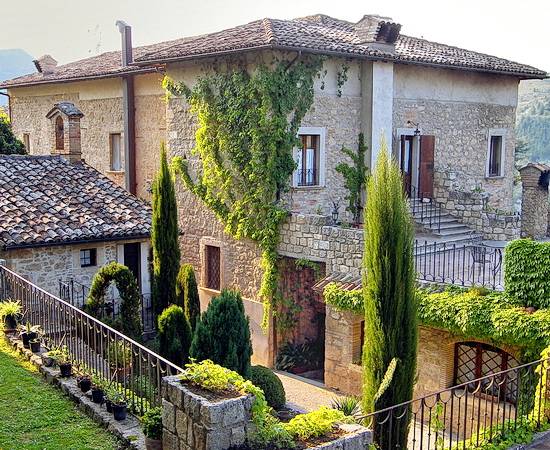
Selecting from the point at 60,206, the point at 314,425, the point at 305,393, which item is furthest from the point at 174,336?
the point at 314,425

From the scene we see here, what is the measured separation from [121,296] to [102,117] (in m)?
12.1

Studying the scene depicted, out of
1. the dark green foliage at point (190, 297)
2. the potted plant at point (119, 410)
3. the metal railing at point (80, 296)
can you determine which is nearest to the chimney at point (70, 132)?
the metal railing at point (80, 296)

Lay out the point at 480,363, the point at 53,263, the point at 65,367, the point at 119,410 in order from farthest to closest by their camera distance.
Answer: the point at 53,263
the point at 480,363
the point at 65,367
the point at 119,410

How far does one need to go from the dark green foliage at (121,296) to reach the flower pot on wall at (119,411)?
6195 mm

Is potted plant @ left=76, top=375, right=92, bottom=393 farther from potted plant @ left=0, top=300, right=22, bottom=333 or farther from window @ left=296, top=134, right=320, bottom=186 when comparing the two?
window @ left=296, top=134, right=320, bottom=186

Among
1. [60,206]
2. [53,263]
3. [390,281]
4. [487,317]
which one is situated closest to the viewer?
[390,281]

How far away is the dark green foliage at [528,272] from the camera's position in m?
12.0

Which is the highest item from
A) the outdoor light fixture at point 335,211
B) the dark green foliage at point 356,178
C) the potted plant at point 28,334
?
the dark green foliage at point 356,178

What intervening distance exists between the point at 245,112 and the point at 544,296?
8992 mm

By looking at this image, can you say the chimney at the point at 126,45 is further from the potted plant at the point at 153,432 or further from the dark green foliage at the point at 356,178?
the potted plant at the point at 153,432

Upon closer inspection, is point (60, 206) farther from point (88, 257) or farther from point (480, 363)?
point (480, 363)

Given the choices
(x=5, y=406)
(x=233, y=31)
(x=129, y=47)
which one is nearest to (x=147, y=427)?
(x=5, y=406)

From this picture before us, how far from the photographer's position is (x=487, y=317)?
12602 mm

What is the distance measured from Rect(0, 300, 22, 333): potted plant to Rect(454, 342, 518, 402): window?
8730 millimetres
